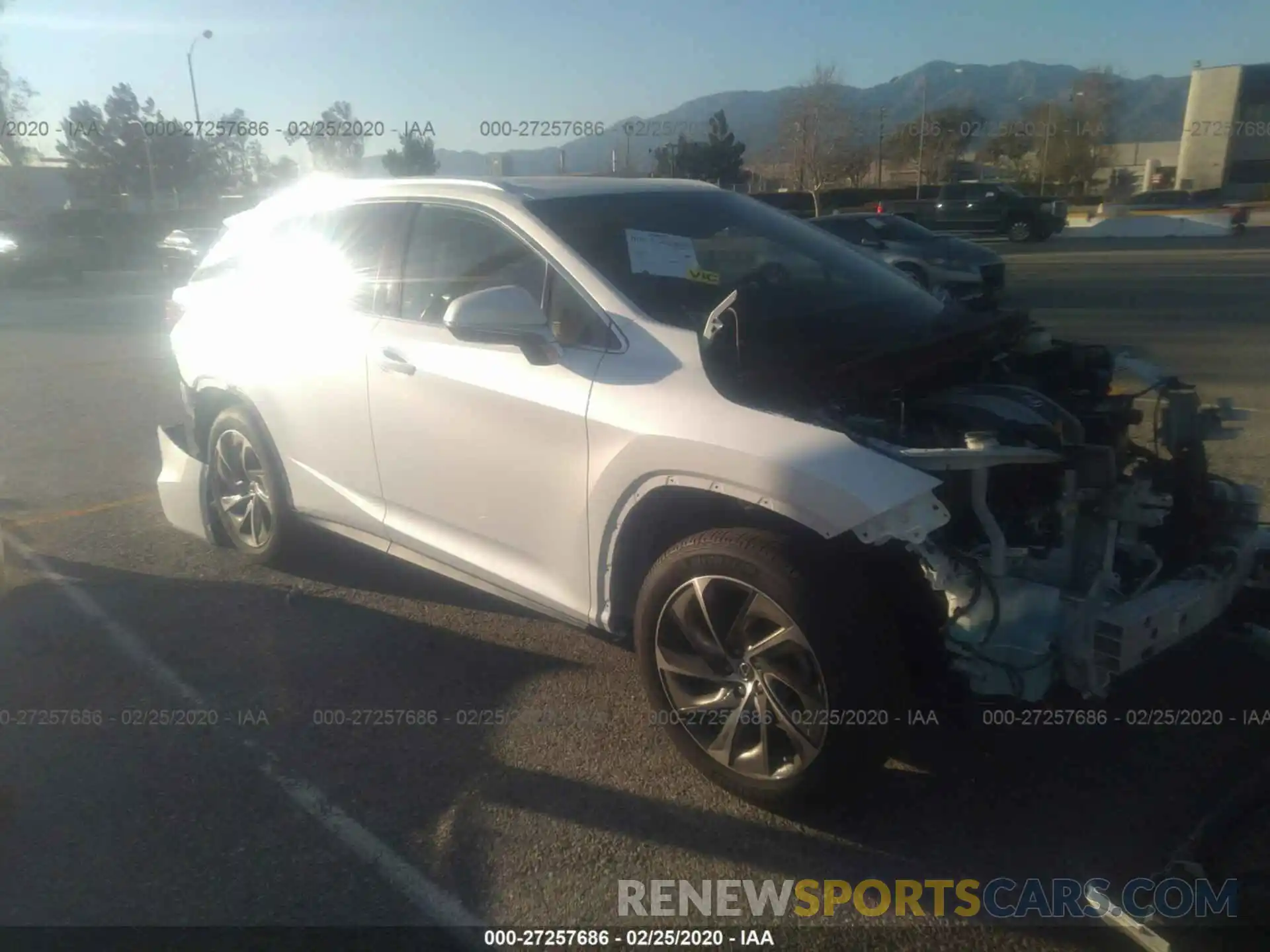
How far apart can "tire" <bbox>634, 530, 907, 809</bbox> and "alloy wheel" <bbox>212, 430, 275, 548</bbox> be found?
258cm

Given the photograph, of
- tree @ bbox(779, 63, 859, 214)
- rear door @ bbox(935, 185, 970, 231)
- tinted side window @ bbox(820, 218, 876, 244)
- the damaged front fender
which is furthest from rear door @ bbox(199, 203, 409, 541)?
tree @ bbox(779, 63, 859, 214)

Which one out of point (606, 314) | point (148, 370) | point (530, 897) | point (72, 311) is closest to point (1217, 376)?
point (606, 314)

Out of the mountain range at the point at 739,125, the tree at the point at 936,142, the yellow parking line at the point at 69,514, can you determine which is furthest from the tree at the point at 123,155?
the yellow parking line at the point at 69,514

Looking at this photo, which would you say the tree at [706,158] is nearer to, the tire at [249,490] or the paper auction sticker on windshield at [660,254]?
the tire at [249,490]

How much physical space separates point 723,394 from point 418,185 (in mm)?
1927

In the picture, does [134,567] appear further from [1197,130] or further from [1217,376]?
[1197,130]

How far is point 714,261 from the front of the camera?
12.7 ft

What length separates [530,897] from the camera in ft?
9.02

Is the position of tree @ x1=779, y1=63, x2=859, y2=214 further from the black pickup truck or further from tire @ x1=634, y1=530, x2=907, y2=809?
tire @ x1=634, y1=530, x2=907, y2=809

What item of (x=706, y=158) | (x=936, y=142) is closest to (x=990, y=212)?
(x=706, y=158)

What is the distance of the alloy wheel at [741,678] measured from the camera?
9.41 feet

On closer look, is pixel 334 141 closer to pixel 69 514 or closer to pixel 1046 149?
pixel 69 514

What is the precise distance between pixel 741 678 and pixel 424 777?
1.12 m

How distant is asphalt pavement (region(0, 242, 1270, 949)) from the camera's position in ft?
9.16
